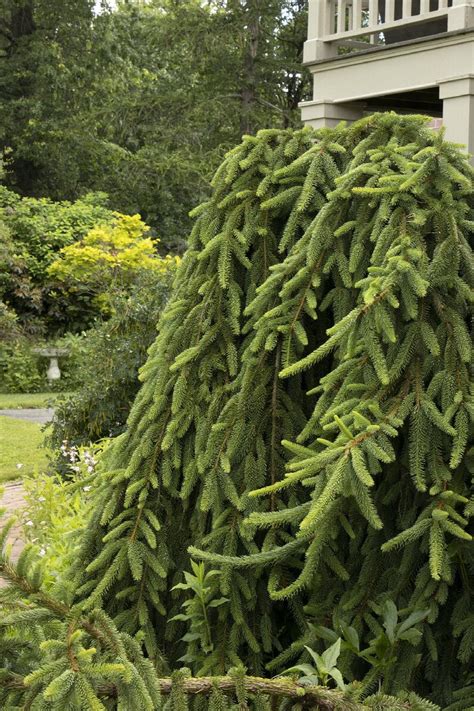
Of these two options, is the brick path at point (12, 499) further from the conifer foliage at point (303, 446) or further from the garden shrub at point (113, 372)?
the conifer foliage at point (303, 446)

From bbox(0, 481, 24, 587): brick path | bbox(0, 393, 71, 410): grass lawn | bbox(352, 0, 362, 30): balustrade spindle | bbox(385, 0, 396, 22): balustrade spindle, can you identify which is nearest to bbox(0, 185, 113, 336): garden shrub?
bbox(0, 393, 71, 410): grass lawn

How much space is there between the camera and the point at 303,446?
2924mm

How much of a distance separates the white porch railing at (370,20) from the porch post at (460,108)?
0.91 feet

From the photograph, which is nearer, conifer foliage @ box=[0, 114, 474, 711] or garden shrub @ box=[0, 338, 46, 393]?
conifer foliage @ box=[0, 114, 474, 711]

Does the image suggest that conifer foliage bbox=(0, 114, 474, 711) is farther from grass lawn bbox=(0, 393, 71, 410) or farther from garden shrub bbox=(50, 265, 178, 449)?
grass lawn bbox=(0, 393, 71, 410)

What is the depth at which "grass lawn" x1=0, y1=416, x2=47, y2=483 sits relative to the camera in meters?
9.73

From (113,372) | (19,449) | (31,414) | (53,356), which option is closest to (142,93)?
(53,356)

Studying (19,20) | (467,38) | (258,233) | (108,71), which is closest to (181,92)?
(108,71)

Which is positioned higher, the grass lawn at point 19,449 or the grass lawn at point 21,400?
the grass lawn at point 21,400

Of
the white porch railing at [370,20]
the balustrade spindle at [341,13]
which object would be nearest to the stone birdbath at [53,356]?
the white porch railing at [370,20]

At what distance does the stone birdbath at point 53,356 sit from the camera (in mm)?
16672

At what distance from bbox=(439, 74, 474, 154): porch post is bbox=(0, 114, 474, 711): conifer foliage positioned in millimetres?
1879

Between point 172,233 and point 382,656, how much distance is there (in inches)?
924

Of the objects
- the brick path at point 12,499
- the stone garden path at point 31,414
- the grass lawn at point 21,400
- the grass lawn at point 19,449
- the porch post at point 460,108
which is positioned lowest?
the brick path at point 12,499
